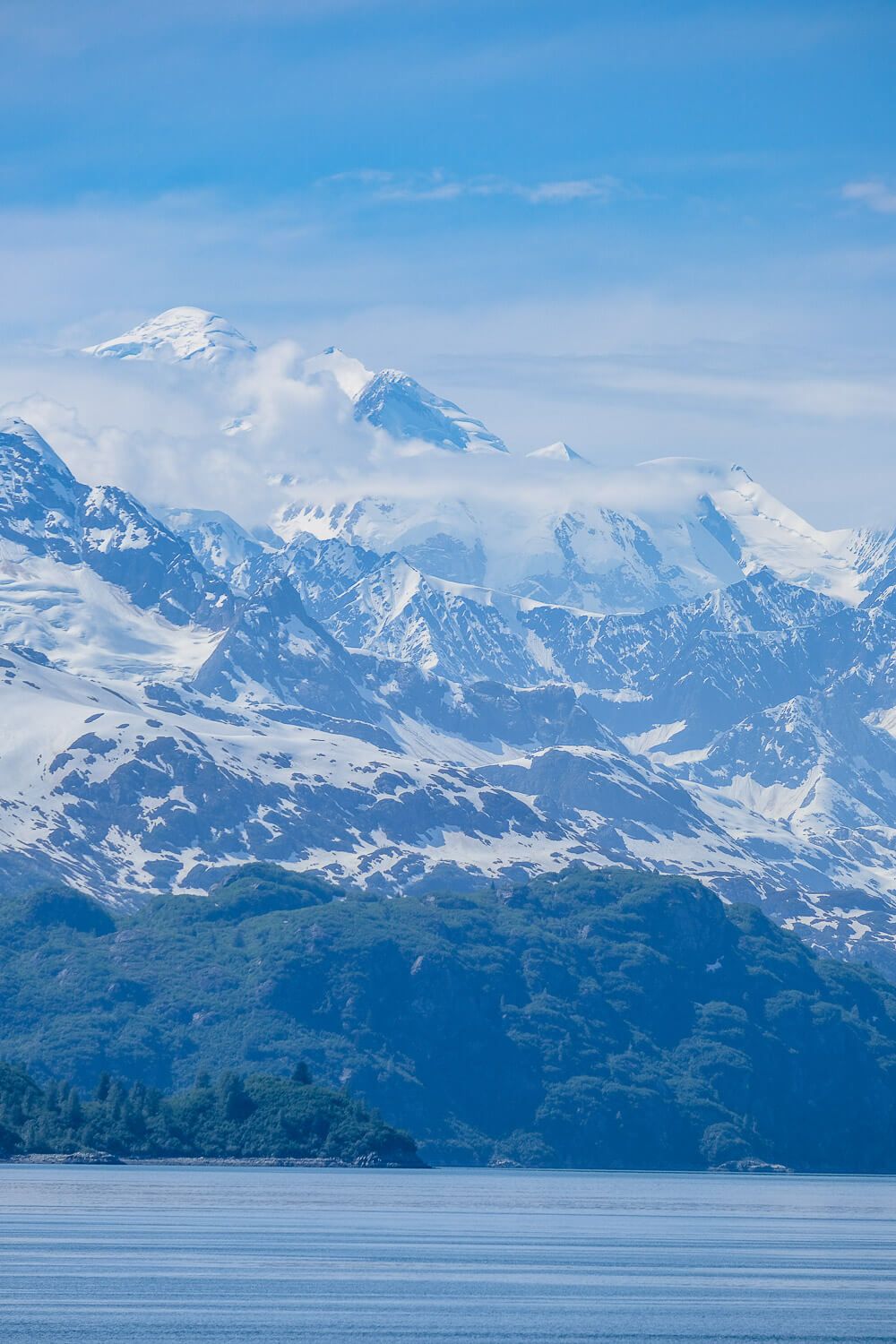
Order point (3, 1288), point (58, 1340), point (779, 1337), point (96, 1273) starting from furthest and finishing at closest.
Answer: point (96, 1273) < point (3, 1288) < point (779, 1337) < point (58, 1340)

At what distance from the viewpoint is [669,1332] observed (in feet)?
547

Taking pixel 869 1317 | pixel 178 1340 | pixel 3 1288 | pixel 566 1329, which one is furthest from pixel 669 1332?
pixel 3 1288

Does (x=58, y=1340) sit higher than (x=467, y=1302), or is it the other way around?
(x=58, y=1340)

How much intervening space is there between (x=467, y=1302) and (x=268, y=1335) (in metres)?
25.5

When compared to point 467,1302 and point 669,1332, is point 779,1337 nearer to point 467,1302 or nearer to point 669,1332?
point 669,1332

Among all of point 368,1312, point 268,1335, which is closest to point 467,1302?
point 368,1312

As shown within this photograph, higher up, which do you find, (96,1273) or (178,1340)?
(178,1340)

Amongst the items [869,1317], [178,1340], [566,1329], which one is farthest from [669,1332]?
[178,1340]

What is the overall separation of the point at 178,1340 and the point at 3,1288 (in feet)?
87.9

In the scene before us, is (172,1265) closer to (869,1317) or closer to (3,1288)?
(3,1288)

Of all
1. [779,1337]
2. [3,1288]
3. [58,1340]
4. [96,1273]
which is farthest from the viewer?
[96,1273]

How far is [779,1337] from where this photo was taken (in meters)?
165

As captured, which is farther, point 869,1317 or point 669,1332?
point 869,1317

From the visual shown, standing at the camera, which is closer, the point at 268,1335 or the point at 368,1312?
the point at 268,1335
